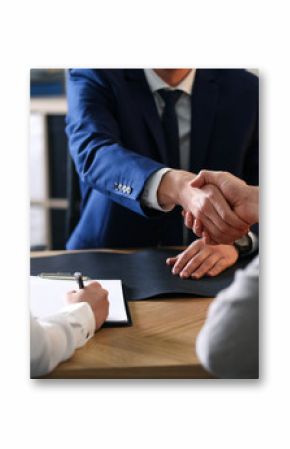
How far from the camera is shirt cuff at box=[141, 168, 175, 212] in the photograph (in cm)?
142

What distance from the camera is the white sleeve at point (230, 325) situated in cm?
111

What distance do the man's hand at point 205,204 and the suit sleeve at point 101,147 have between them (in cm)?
5

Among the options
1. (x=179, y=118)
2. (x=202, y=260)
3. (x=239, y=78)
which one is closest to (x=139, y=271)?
(x=202, y=260)

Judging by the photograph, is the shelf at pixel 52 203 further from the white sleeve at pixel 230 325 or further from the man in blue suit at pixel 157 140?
the white sleeve at pixel 230 325

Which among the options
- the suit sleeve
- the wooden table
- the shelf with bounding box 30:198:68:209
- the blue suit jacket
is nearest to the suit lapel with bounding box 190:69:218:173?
the blue suit jacket

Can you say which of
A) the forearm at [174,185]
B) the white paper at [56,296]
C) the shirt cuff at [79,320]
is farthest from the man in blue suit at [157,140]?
the shirt cuff at [79,320]

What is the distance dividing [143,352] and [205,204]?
15.5 inches

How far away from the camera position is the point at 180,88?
1.49m

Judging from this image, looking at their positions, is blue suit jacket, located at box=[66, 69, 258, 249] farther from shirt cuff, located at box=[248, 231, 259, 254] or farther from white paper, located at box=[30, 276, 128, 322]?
white paper, located at box=[30, 276, 128, 322]

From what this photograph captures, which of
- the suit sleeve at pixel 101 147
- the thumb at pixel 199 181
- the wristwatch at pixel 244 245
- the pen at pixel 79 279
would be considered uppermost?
the suit sleeve at pixel 101 147
